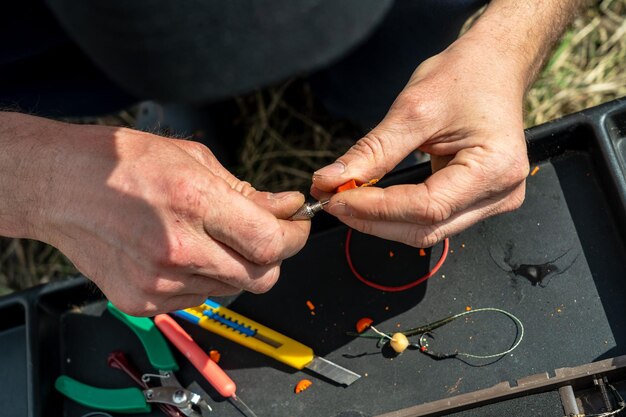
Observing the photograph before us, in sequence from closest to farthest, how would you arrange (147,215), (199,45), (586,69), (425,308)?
(147,215) < (199,45) < (425,308) < (586,69)

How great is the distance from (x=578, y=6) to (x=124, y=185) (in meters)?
0.86

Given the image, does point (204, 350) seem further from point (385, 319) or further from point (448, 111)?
point (448, 111)

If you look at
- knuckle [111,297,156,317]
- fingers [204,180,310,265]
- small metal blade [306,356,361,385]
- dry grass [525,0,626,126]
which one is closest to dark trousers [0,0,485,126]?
fingers [204,180,310,265]

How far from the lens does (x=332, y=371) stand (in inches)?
42.1

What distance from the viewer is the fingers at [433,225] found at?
0.98m

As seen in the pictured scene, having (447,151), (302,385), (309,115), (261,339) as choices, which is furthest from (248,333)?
(309,115)

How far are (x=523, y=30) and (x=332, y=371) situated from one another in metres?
0.62

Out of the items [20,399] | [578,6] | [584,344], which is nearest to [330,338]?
[584,344]

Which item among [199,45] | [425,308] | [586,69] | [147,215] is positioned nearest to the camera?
[147,215]

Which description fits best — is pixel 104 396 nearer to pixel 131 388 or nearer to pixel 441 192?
pixel 131 388

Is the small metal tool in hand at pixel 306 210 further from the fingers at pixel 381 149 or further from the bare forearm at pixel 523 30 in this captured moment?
the bare forearm at pixel 523 30

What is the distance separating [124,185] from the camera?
90 centimetres

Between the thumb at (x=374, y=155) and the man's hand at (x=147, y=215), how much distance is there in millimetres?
67

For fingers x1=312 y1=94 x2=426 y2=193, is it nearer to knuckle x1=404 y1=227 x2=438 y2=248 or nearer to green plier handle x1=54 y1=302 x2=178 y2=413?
knuckle x1=404 y1=227 x2=438 y2=248
